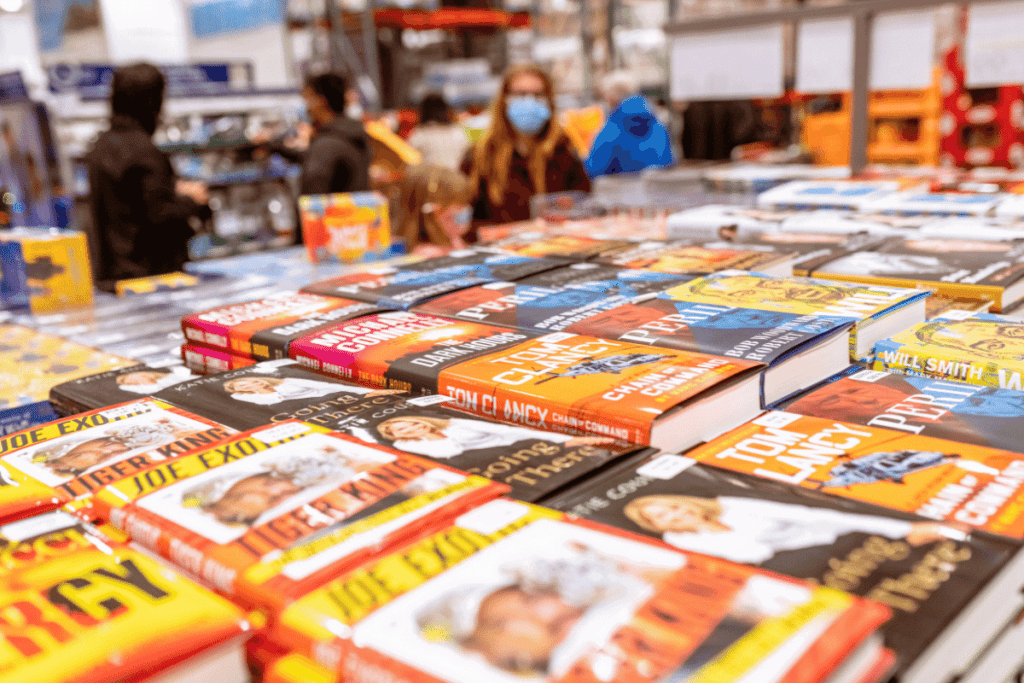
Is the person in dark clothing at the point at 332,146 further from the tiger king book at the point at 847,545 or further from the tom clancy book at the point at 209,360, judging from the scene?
the tiger king book at the point at 847,545

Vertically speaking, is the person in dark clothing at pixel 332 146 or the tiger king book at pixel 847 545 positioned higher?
the person in dark clothing at pixel 332 146

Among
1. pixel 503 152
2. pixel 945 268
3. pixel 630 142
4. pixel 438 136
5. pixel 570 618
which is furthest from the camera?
pixel 438 136

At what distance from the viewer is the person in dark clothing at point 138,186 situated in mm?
3109

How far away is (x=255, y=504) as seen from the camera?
692 millimetres

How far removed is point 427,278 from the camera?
1.60 m

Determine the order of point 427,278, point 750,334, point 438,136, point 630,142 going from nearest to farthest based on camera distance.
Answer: point 750,334
point 427,278
point 630,142
point 438,136

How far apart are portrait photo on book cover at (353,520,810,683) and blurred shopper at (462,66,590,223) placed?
3.09m

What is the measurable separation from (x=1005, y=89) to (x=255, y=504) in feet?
15.6

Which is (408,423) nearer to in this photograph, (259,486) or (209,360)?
(259,486)

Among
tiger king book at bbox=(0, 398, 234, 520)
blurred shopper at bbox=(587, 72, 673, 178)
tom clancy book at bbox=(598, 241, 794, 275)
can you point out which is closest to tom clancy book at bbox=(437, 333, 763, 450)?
tiger king book at bbox=(0, 398, 234, 520)

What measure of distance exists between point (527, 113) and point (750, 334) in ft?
8.95

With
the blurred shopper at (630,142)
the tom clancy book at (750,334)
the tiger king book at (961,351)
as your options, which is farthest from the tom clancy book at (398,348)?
the blurred shopper at (630,142)

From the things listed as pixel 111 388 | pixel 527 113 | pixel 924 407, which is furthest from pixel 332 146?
pixel 924 407

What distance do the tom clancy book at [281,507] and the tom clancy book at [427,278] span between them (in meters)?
0.67
